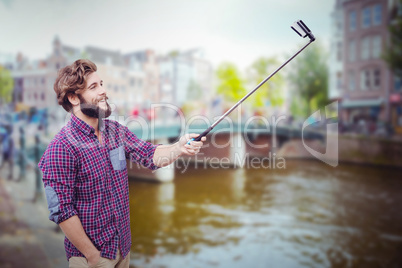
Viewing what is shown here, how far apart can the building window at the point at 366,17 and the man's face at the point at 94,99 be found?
785 inches

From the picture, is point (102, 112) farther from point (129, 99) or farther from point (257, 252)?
point (129, 99)

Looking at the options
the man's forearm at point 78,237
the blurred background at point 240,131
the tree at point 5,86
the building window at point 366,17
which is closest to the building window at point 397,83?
the blurred background at point 240,131

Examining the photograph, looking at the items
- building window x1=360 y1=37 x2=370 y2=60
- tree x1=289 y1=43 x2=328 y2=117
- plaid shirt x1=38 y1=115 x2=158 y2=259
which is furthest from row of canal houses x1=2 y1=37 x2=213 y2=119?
building window x1=360 y1=37 x2=370 y2=60

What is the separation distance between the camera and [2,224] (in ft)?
27.9

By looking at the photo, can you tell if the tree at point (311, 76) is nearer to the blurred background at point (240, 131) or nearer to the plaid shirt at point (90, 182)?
the blurred background at point (240, 131)

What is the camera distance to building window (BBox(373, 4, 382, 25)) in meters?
17.3

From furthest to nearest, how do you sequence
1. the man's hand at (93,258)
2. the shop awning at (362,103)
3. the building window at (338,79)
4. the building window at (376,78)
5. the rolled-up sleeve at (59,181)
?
A: the building window at (338,79) < the building window at (376,78) < the shop awning at (362,103) < the man's hand at (93,258) < the rolled-up sleeve at (59,181)

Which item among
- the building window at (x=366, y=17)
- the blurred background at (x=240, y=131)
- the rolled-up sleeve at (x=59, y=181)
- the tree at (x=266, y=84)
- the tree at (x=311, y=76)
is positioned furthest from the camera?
the tree at (x=311, y=76)

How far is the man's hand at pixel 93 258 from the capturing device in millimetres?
1302

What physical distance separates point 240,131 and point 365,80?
8.35 m

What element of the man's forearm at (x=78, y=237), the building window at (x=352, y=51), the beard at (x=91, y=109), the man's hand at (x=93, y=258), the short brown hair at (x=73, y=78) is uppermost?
the building window at (x=352, y=51)

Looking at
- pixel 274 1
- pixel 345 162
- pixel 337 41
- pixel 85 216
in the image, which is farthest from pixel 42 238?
pixel 337 41

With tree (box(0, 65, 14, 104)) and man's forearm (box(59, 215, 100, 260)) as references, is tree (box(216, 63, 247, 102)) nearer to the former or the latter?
tree (box(0, 65, 14, 104))

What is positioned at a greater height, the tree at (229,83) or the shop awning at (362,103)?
the tree at (229,83)
